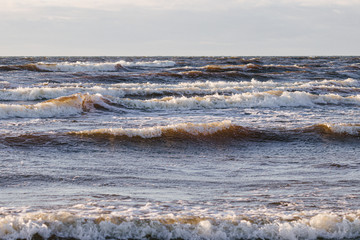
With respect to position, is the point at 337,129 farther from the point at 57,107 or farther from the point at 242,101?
the point at 57,107

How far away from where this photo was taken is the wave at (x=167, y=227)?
4266 millimetres

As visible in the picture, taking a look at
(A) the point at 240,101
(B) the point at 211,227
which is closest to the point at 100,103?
(A) the point at 240,101

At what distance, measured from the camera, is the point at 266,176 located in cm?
714

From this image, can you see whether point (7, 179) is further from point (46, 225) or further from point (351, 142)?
Answer: point (351, 142)

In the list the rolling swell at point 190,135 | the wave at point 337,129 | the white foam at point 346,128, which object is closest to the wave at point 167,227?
the rolling swell at point 190,135

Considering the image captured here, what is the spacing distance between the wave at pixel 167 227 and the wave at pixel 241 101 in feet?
40.4

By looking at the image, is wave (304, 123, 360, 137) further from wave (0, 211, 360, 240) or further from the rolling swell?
wave (0, 211, 360, 240)

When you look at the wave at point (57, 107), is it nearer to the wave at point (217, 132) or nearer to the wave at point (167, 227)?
the wave at point (217, 132)

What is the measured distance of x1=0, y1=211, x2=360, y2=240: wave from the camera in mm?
4266

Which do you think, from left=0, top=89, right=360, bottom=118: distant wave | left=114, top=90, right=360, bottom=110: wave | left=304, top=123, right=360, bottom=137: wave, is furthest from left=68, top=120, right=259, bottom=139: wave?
left=114, top=90, right=360, bottom=110: wave

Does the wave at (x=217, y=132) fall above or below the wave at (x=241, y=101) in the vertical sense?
below

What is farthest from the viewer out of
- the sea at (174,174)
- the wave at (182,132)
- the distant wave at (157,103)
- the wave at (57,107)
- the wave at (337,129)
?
the distant wave at (157,103)

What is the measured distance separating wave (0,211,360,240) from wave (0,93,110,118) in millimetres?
9617

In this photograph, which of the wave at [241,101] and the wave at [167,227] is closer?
the wave at [167,227]
